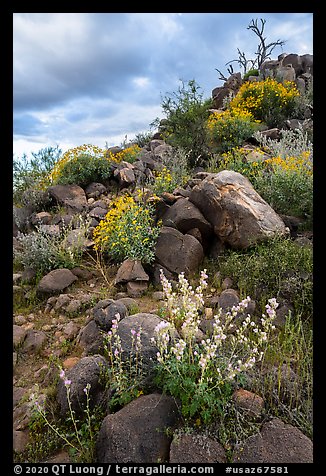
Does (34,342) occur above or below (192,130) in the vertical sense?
below

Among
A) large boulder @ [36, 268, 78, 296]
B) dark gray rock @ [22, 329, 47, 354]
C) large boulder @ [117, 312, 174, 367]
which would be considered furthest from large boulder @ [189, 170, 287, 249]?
dark gray rock @ [22, 329, 47, 354]

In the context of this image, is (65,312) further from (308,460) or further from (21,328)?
(308,460)

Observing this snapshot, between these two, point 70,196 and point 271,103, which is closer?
point 70,196

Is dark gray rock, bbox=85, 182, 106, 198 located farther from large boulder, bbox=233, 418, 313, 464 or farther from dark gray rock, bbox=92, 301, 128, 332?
large boulder, bbox=233, 418, 313, 464

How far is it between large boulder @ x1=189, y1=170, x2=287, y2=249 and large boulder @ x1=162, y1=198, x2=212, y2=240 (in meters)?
0.13

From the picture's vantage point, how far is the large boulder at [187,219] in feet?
18.2

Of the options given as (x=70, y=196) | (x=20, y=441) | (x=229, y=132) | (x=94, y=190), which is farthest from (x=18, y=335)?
(x=229, y=132)

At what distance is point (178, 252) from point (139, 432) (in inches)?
115

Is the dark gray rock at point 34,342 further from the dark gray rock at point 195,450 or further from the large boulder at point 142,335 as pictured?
Result: the dark gray rock at point 195,450

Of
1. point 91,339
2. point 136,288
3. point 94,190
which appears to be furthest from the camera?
point 94,190

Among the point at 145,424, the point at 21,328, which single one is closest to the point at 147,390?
the point at 145,424

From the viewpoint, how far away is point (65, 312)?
486 centimetres

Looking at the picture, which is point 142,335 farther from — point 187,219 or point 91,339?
point 187,219

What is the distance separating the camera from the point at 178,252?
5.28 metres
